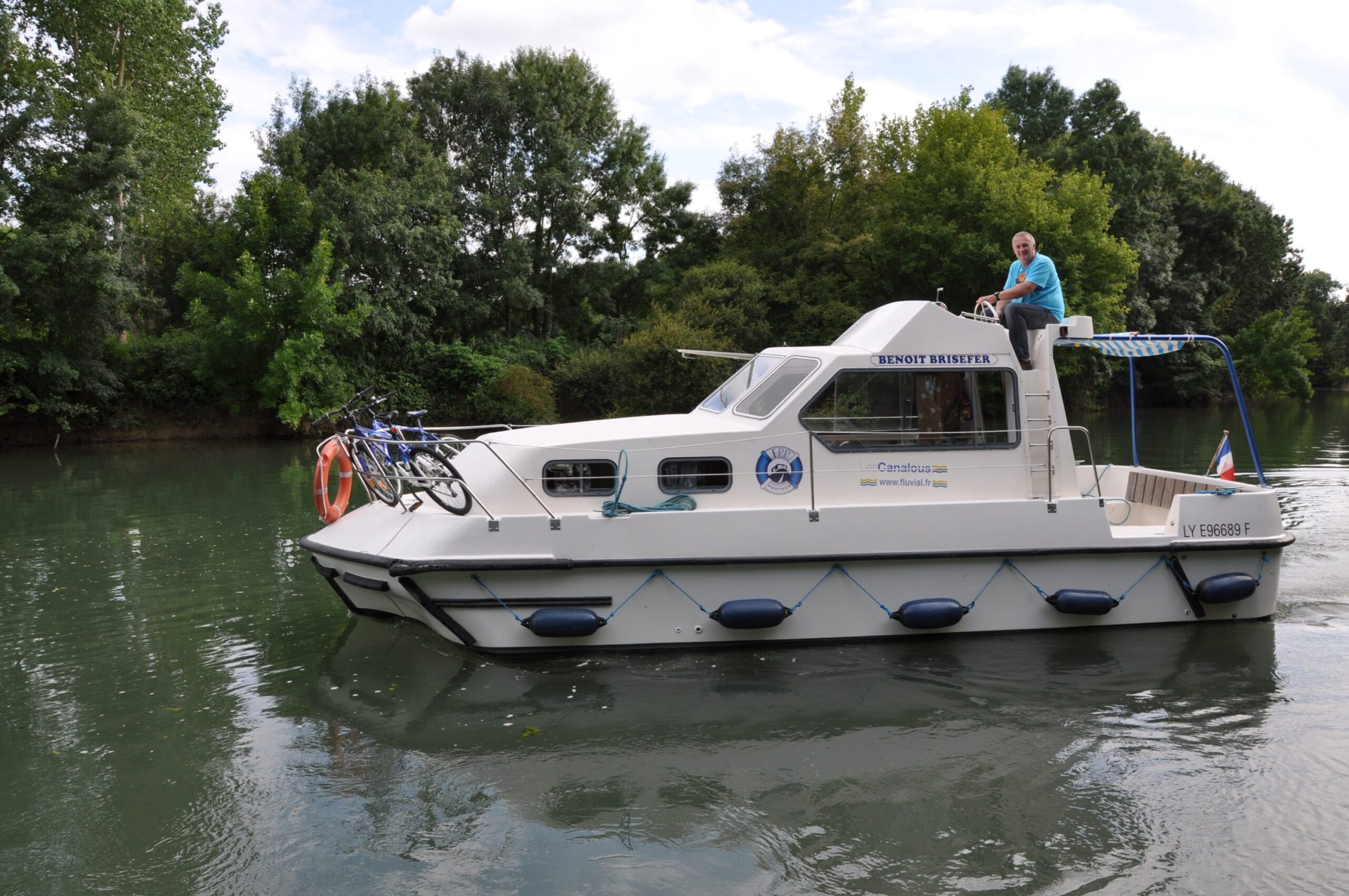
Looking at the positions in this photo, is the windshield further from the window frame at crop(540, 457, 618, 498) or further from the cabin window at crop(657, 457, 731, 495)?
the window frame at crop(540, 457, 618, 498)

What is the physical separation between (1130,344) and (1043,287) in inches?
35.0

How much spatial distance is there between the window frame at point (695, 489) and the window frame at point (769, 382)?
0.52 meters

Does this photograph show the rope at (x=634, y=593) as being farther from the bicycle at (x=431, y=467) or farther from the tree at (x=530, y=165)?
the tree at (x=530, y=165)

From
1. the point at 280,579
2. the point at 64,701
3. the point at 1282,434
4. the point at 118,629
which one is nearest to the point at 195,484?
the point at 280,579

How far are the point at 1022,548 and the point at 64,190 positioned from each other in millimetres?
27230

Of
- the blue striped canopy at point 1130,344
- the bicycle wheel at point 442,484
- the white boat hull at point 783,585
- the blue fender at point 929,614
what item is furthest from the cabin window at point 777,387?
the bicycle wheel at point 442,484

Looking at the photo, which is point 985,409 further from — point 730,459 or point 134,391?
point 134,391

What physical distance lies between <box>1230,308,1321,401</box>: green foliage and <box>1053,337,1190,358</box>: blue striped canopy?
45429 mm

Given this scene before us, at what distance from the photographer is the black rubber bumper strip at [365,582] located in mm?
7438

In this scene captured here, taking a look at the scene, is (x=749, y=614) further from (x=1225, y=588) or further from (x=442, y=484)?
(x=1225, y=588)

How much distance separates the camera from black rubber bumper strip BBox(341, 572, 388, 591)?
7.44 meters

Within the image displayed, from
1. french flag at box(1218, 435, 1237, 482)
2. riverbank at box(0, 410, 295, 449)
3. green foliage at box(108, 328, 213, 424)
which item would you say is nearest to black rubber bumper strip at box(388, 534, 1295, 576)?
french flag at box(1218, 435, 1237, 482)

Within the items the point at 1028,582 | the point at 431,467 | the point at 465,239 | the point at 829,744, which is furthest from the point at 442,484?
the point at 465,239

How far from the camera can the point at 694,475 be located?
7.71m
